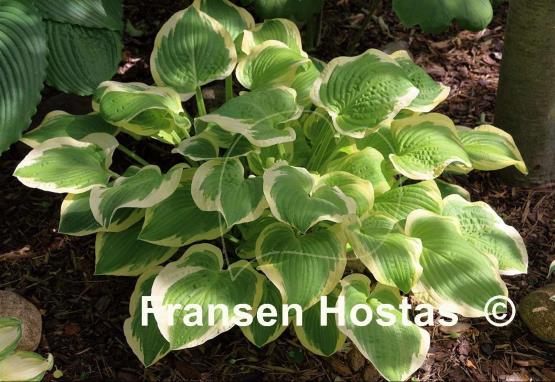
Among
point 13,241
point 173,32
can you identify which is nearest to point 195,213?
point 173,32

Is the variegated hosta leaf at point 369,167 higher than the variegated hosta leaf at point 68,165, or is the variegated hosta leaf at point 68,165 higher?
the variegated hosta leaf at point 68,165

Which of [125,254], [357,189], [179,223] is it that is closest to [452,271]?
[357,189]

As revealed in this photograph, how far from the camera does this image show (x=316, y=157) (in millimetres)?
1814

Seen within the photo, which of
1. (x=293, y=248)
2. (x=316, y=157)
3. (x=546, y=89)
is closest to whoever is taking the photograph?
(x=293, y=248)

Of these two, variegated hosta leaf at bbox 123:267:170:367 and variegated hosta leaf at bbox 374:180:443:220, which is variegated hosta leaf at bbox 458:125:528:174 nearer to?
variegated hosta leaf at bbox 374:180:443:220

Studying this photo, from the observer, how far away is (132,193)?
5.26 ft

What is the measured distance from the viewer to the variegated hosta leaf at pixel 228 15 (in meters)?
1.98

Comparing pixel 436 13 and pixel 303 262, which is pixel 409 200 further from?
pixel 436 13

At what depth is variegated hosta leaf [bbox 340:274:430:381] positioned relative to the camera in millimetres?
1473

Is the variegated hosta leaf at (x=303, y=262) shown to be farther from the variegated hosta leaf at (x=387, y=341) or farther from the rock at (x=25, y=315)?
the rock at (x=25, y=315)

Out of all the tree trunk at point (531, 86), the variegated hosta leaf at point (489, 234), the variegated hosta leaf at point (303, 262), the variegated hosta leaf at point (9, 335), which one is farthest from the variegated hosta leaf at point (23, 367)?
the tree trunk at point (531, 86)

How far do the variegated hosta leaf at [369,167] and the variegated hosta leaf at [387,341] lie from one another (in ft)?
0.94

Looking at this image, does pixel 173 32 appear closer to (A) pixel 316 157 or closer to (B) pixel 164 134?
(B) pixel 164 134

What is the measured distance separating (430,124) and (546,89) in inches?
16.6
